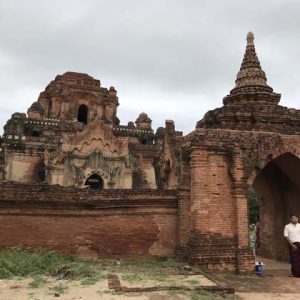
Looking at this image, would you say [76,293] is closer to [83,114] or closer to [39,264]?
[39,264]

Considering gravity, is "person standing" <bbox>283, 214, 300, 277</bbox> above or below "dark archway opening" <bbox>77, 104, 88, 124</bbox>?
below

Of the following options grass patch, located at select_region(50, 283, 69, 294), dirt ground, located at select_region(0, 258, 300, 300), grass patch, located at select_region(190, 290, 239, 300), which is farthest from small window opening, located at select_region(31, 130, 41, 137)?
grass patch, located at select_region(190, 290, 239, 300)

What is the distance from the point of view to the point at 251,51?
15000 millimetres

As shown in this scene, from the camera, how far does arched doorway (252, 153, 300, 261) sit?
13648 millimetres

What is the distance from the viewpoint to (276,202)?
14.6 metres

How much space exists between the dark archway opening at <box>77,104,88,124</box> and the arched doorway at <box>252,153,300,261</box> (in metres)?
22.2

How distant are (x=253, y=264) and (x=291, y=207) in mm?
4042

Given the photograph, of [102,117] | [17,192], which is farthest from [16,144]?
[17,192]

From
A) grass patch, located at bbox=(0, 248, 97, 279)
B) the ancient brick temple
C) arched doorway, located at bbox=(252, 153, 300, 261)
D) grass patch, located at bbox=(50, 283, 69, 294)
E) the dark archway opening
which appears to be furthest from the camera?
the dark archway opening

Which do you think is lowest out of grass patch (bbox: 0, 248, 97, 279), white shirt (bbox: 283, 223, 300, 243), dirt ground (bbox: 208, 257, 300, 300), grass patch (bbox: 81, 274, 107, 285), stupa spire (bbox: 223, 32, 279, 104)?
dirt ground (bbox: 208, 257, 300, 300)

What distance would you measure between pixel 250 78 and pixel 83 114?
22.8m

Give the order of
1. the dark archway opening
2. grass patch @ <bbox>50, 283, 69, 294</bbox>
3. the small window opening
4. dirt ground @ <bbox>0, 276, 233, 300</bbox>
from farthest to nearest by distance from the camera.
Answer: the dark archway opening
the small window opening
grass patch @ <bbox>50, 283, 69, 294</bbox>
dirt ground @ <bbox>0, 276, 233, 300</bbox>

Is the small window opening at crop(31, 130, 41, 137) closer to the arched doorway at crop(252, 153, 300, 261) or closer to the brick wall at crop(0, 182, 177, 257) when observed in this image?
the brick wall at crop(0, 182, 177, 257)

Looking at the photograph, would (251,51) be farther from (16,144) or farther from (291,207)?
(16,144)
